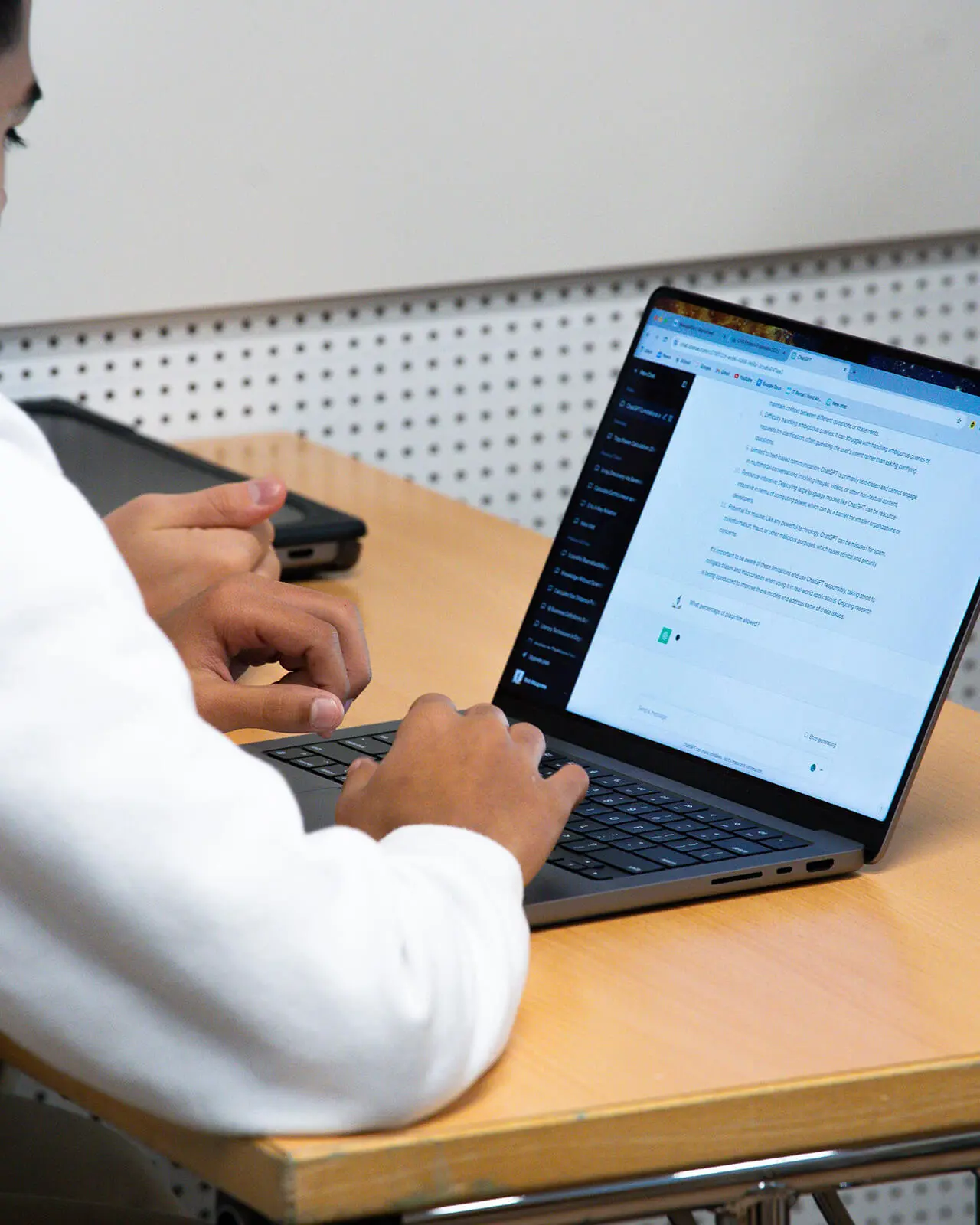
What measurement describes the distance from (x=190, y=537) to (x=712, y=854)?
447 millimetres

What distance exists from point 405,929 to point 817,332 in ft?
1.57

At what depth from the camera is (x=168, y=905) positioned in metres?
0.61

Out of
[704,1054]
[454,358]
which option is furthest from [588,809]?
[454,358]

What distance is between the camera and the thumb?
45.9 inches

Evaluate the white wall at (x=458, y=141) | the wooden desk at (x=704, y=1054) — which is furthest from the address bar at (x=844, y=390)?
the white wall at (x=458, y=141)

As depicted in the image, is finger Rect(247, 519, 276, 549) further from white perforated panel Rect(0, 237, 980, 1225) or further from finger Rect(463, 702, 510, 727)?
white perforated panel Rect(0, 237, 980, 1225)

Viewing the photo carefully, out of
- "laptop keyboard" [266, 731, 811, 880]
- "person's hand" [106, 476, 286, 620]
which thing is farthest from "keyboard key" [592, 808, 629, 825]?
"person's hand" [106, 476, 286, 620]

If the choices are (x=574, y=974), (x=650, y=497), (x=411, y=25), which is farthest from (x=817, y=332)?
(x=411, y=25)

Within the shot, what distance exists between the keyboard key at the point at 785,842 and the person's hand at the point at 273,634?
240 millimetres

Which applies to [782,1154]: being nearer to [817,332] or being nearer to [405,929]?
[405,929]

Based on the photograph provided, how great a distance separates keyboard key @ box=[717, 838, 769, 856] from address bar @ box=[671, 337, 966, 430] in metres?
0.24

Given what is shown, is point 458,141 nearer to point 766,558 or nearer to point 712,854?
point 766,558

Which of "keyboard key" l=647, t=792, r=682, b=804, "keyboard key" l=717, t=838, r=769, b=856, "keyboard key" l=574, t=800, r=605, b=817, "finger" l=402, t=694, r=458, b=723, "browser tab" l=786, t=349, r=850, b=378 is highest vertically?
"browser tab" l=786, t=349, r=850, b=378

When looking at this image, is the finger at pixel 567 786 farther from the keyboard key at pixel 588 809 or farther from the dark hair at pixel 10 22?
the dark hair at pixel 10 22
